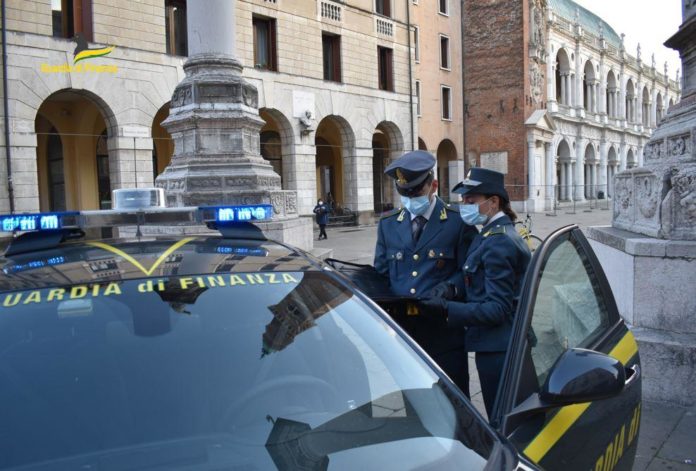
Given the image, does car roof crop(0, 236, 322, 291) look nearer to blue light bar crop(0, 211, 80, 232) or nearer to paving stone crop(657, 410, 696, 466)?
blue light bar crop(0, 211, 80, 232)

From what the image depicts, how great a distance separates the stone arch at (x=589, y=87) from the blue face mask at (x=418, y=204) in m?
51.1

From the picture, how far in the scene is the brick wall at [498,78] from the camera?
37719 mm

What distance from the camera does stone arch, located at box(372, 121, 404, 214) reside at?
96.5 ft

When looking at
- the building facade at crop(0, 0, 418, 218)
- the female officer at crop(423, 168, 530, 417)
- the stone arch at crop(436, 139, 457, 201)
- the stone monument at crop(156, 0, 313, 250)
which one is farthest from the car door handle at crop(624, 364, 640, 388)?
the stone arch at crop(436, 139, 457, 201)

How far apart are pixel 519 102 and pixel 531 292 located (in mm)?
37917

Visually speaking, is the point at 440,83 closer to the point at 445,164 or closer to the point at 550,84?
the point at 445,164

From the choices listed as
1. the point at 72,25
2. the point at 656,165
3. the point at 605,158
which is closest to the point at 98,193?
the point at 72,25

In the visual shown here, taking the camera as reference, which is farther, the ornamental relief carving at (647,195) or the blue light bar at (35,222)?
the ornamental relief carving at (647,195)

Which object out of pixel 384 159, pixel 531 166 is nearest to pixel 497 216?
pixel 384 159

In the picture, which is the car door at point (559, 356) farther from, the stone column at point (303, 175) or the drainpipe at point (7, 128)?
the stone column at point (303, 175)

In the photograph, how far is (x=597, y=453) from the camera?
245 centimetres

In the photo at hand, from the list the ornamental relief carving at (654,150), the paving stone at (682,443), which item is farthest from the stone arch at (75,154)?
the paving stone at (682,443)

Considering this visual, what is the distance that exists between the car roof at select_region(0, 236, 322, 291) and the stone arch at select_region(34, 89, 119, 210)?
19493mm

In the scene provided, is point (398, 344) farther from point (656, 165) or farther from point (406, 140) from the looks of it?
point (406, 140)
